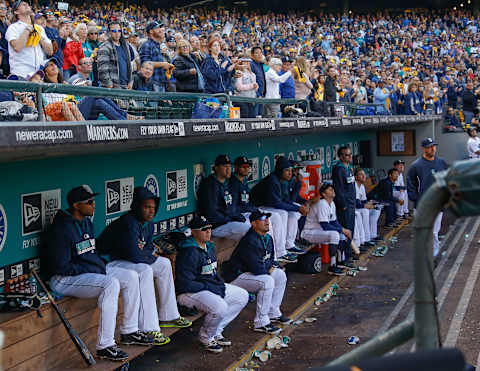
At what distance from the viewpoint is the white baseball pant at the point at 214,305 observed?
7012mm

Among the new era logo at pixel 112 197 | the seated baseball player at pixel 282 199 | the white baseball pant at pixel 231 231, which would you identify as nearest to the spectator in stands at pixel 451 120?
the seated baseball player at pixel 282 199

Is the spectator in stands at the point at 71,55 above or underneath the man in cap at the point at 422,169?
above

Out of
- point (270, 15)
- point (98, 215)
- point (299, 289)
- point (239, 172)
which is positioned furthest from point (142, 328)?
point (270, 15)

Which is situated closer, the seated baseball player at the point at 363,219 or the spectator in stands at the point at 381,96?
the seated baseball player at the point at 363,219

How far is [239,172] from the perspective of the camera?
9.34 m

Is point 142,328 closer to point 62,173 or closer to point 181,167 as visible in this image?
point 62,173

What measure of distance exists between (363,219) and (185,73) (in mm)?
6493

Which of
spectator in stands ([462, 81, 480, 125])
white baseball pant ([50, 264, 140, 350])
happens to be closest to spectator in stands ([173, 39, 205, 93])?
white baseball pant ([50, 264, 140, 350])

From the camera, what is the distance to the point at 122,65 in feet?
24.1

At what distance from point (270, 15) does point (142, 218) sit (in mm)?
32429

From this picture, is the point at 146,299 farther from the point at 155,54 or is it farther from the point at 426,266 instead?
the point at 426,266

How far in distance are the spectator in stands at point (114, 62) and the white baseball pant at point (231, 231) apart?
2.32 meters

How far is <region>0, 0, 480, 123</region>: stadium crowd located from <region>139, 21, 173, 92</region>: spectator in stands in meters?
0.01

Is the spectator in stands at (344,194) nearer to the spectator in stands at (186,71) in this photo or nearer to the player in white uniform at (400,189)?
the player in white uniform at (400,189)
